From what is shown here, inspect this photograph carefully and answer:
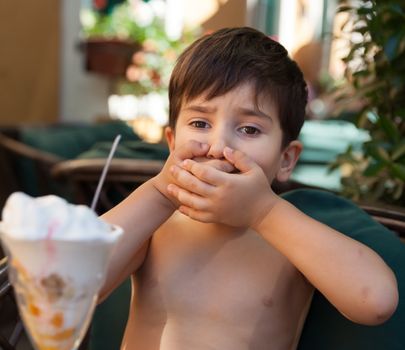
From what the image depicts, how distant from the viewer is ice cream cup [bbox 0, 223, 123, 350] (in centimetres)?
69

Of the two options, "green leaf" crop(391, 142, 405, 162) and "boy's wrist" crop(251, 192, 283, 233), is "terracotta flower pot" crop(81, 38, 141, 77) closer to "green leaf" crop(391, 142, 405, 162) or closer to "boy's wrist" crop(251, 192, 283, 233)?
"green leaf" crop(391, 142, 405, 162)

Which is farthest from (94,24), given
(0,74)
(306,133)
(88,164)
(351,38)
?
(351,38)

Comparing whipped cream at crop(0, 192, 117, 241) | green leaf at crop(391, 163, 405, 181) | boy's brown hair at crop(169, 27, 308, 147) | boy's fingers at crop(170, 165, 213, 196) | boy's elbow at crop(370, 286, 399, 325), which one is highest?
whipped cream at crop(0, 192, 117, 241)

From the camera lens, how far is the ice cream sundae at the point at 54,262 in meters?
0.69

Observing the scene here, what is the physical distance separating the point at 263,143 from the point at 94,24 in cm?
473

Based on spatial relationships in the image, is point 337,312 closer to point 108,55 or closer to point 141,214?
point 141,214

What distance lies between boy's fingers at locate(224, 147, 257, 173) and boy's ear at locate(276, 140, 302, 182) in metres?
0.25

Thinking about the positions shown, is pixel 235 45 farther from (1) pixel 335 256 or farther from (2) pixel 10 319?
(2) pixel 10 319

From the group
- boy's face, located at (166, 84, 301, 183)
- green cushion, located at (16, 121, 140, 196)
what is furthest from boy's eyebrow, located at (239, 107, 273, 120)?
green cushion, located at (16, 121, 140, 196)

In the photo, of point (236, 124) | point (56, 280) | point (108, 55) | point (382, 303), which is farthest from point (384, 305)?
point (108, 55)

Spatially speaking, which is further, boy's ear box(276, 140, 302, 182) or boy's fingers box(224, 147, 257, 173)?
boy's ear box(276, 140, 302, 182)

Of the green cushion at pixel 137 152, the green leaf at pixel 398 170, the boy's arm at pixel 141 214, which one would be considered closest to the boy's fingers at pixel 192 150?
the boy's arm at pixel 141 214

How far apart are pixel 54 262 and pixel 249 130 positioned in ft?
1.99

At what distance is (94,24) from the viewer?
18.7 feet
